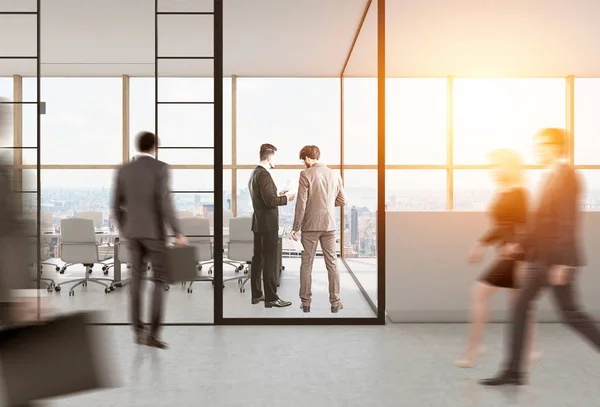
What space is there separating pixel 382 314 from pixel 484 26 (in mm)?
4111

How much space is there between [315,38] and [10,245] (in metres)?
6.28

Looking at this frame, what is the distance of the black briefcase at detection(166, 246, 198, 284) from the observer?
409cm

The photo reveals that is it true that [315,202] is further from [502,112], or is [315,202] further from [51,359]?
[502,112]

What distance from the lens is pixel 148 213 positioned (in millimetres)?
4070

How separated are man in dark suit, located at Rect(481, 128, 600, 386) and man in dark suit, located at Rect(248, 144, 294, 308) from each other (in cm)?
294

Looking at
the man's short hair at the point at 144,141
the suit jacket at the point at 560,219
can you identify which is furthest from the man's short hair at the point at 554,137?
the man's short hair at the point at 144,141

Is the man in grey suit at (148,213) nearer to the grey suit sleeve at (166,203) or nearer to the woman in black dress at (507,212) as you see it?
the grey suit sleeve at (166,203)

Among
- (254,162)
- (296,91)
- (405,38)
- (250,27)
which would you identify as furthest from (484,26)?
(254,162)

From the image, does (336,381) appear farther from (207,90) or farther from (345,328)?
(207,90)

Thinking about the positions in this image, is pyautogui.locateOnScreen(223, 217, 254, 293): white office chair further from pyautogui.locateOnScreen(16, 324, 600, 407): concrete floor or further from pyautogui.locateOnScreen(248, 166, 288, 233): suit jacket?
pyautogui.locateOnScreen(16, 324, 600, 407): concrete floor

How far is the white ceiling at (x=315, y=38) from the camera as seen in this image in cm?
618

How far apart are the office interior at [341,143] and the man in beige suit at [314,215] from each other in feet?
1.65

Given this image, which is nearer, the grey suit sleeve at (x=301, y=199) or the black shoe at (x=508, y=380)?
the black shoe at (x=508, y=380)

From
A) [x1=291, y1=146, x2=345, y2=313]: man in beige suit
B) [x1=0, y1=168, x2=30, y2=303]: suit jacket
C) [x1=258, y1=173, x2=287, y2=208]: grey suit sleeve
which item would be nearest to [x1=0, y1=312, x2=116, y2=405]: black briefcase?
Result: [x1=0, y1=168, x2=30, y2=303]: suit jacket
